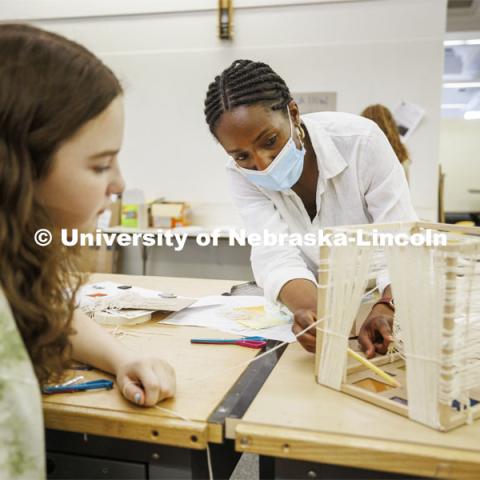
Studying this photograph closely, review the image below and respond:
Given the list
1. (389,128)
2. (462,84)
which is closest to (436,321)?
(389,128)

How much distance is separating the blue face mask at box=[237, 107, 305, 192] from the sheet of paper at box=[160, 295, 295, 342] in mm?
313

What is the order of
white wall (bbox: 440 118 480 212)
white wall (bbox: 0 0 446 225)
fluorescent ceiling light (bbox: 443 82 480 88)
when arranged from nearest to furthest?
1. white wall (bbox: 0 0 446 225)
2. white wall (bbox: 440 118 480 212)
3. fluorescent ceiling light (bbox: 443 82 480 88)

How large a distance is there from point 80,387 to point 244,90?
709 millimetres

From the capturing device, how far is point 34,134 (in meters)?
0.67

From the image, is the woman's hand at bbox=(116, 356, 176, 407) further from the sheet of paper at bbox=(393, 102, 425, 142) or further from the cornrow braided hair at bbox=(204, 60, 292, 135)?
the sheet of paper at bbox=(393, 102, 425, 142)

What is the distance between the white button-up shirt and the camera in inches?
47.6

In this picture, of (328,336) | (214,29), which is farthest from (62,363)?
(214,29)

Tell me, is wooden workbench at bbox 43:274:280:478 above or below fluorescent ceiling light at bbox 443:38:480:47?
below

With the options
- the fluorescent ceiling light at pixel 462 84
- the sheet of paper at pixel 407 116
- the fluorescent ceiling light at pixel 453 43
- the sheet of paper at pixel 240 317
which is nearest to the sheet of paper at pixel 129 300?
the sheet of paper at pixel 240 317

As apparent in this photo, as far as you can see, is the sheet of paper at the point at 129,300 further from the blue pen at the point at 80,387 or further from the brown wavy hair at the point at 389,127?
the brown wavy hair at the point at 389,127

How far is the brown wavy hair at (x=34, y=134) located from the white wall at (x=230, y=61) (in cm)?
267

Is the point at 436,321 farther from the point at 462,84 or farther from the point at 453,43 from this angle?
the point at 462,84

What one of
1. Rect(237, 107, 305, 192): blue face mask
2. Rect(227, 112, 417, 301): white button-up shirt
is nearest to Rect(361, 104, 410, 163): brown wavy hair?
Rect(227, 112, 417, 301): white button-up shirt

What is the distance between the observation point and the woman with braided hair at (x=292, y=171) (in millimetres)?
1117
